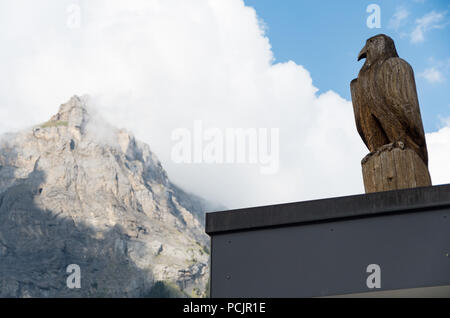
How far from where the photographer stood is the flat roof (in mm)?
4180

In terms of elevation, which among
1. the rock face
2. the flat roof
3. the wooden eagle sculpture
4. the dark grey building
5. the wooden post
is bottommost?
the dark grey building

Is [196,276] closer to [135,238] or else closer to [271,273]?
[135,238]

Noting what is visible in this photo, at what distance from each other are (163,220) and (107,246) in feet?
67.9

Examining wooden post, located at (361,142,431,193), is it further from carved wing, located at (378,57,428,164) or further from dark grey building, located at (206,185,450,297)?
dark grey building, located at (206,185,450,297)

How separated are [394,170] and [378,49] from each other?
1.39 m

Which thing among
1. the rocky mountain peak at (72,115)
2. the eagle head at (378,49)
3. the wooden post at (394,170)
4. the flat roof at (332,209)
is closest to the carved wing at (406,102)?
the wooden post at (394,170)

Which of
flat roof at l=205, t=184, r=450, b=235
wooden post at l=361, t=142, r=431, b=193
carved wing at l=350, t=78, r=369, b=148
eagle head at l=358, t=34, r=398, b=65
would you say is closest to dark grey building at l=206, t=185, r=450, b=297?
flat roof at l=205, t=184, r=450, b=235

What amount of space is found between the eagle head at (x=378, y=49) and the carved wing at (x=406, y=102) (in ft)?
1.54

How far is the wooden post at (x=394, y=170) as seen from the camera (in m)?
5.35

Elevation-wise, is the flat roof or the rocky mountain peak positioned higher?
the rocky mountain peak

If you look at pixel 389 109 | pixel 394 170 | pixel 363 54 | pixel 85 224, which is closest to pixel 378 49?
pixel 363 54

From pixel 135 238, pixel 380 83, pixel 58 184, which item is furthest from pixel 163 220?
pixel 380 83

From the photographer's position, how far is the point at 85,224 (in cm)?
15512

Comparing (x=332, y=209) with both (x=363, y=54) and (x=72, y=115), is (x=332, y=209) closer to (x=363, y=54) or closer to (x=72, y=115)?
(x=363, y=54)
